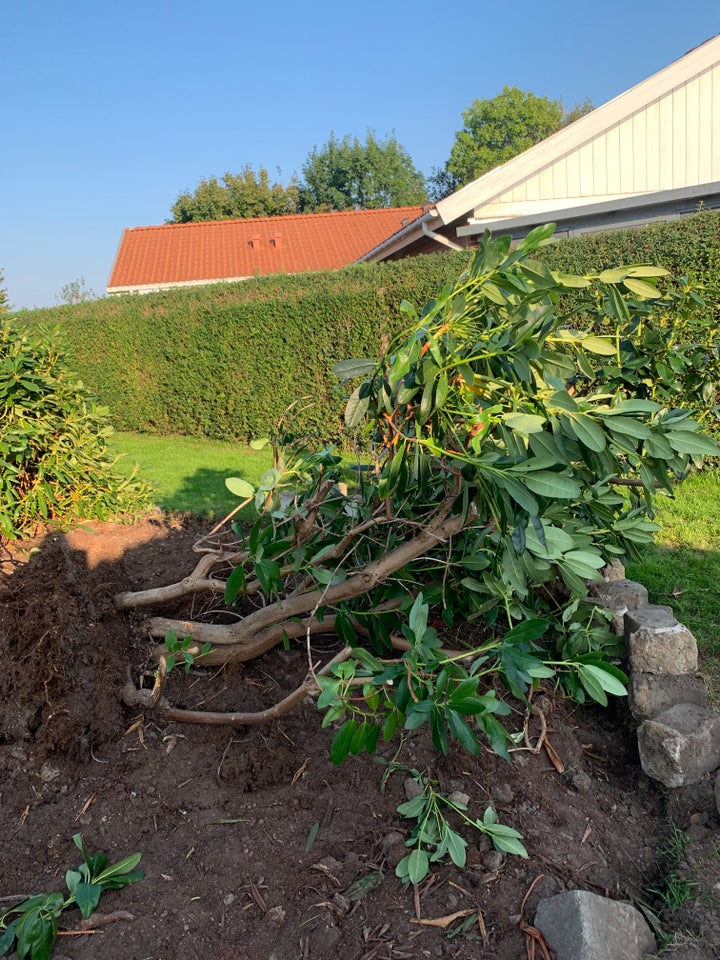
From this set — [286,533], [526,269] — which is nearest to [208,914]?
[286,533]

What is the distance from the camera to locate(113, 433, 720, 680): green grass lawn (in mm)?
3805

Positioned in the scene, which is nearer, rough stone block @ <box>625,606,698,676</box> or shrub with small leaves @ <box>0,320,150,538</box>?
rough stone block @ <box>625,606,698,676</box>

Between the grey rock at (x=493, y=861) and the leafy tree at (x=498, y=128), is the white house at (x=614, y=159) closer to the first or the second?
the grey rock at (x=493, y=861)

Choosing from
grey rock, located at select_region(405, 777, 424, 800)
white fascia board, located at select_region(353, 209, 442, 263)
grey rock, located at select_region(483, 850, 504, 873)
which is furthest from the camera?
white fascia board, located at select_region(353, 209, 442, 263)

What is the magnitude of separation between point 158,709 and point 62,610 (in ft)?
2.00

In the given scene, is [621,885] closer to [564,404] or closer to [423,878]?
[423,878]

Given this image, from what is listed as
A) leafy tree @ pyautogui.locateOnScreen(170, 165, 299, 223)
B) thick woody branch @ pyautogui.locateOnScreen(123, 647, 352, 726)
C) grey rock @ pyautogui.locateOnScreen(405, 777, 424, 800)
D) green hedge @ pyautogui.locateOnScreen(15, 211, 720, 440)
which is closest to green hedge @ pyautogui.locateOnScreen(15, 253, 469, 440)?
green hedge @ pyautogui.locateOnScreen(15, 211, 720, 440)

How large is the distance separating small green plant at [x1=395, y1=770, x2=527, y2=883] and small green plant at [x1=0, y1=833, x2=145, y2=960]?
85 cm

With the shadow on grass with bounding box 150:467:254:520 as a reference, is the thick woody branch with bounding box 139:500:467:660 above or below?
above

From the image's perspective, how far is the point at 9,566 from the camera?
397cm

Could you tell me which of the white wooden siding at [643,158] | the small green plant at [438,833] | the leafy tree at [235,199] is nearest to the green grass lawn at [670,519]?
the small green plant at [438,833]

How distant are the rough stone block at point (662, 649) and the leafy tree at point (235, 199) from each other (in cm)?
4107

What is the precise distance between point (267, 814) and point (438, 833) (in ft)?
1.99

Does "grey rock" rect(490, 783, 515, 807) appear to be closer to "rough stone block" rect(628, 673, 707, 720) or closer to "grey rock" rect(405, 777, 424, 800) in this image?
"grey rock" rect(405, 777, 424, 800)
